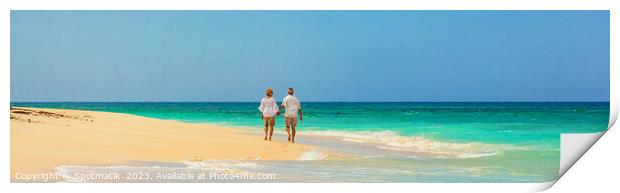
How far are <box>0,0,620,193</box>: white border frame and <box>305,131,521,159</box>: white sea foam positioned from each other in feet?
4.00

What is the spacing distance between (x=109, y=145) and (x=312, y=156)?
2.25 meters

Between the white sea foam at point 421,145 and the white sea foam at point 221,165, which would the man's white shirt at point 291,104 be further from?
the white sea foam at point 421,145

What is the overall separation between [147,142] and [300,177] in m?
2.06

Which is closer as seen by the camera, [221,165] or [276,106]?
[221,165]

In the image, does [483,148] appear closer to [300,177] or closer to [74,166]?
[300,177]

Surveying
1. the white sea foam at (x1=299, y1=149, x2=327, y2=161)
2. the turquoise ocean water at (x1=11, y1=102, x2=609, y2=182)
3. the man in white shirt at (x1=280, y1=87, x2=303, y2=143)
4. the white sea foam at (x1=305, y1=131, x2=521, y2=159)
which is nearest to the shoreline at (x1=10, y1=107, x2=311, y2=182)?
the white sea foam at (x1=299, y1=149, x2=327, y2=161)

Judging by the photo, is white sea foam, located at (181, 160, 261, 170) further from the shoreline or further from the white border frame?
the white border frame

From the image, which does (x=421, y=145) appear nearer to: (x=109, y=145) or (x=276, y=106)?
(x=276, y=106)

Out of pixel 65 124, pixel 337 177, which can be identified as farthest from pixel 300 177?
pixel 65 124

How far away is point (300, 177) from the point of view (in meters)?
8.57

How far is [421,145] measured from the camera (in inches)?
423
